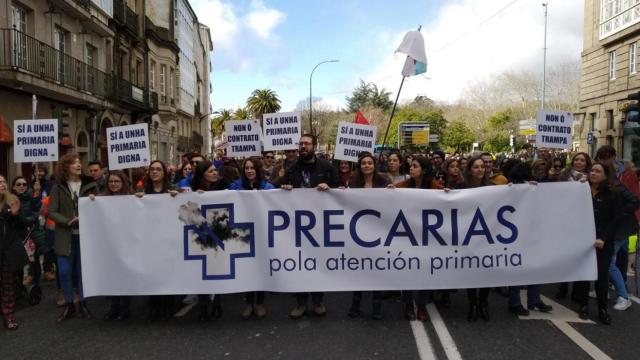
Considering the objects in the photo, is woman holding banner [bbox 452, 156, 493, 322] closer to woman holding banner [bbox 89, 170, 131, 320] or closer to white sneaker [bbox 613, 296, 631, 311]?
white sneaker [bbox 613, 296, 631, 311]

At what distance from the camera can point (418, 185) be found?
6.01 meters

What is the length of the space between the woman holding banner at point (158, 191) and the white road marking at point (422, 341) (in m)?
2.61

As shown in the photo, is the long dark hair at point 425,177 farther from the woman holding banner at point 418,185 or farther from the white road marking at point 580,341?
the white road marking at point 580,341

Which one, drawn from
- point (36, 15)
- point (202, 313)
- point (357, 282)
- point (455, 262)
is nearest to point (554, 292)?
point (455, 262)

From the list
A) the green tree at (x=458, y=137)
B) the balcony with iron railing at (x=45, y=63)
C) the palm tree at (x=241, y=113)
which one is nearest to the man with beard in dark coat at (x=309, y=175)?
the balcony with iron railing at (x=45, y=63)

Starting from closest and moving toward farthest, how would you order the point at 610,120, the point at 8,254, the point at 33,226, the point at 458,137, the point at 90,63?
the point at 8,254, the point at 33,226, the point at 90,63, the point at 610,120, the point at 458,137

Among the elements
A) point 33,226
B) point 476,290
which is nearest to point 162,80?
point 33,226

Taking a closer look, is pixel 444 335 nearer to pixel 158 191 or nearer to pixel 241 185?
pixel 241 185

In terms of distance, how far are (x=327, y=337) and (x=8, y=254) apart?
3342mm

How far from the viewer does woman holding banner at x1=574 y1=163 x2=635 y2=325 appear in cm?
553

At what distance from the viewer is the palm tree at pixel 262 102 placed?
237ft

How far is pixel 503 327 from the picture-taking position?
17.5ft

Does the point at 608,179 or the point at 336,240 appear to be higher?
the point at 608,179

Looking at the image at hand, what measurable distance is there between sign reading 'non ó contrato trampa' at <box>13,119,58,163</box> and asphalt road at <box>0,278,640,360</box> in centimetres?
302
